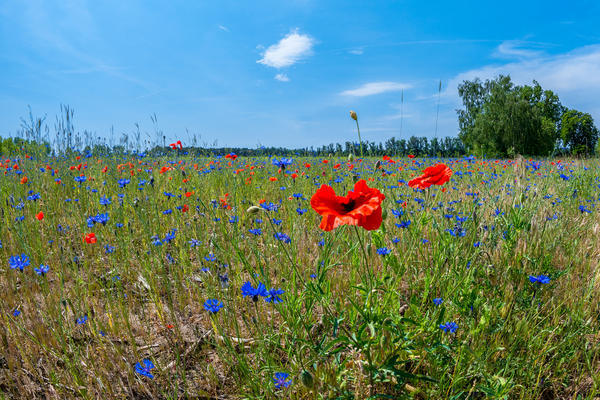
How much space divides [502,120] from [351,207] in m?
41.8

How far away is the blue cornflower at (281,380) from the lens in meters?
1.34

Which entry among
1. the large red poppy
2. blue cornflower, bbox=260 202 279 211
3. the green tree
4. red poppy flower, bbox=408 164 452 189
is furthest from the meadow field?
the green tree

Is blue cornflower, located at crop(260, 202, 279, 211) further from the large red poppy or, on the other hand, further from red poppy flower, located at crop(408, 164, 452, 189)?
the large red poppy

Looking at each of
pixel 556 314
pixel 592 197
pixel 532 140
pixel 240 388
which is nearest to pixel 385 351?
pixel 240 388

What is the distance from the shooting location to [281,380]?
1.39 meters

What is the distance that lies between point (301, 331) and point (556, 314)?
4.76 feet

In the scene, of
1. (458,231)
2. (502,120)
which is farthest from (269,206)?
(502,120)

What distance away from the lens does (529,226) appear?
6.46ft

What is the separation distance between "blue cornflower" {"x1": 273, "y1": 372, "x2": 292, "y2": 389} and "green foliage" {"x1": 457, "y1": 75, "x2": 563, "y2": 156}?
1421 inches

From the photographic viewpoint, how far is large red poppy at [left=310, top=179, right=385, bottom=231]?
110 centimetres

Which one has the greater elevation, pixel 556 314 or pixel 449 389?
pixel 556 314

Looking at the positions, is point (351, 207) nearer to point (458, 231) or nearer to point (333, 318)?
point (333, 318)

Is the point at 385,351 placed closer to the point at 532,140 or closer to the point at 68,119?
the point at 68,119

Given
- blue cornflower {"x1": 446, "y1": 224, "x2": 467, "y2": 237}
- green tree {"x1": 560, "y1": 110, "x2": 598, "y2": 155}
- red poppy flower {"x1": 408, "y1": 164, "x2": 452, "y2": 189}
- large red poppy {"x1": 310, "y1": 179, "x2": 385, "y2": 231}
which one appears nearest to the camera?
large red poppy {"x1": 310, "y1": 179, "x2": 385, "y2": 231}
